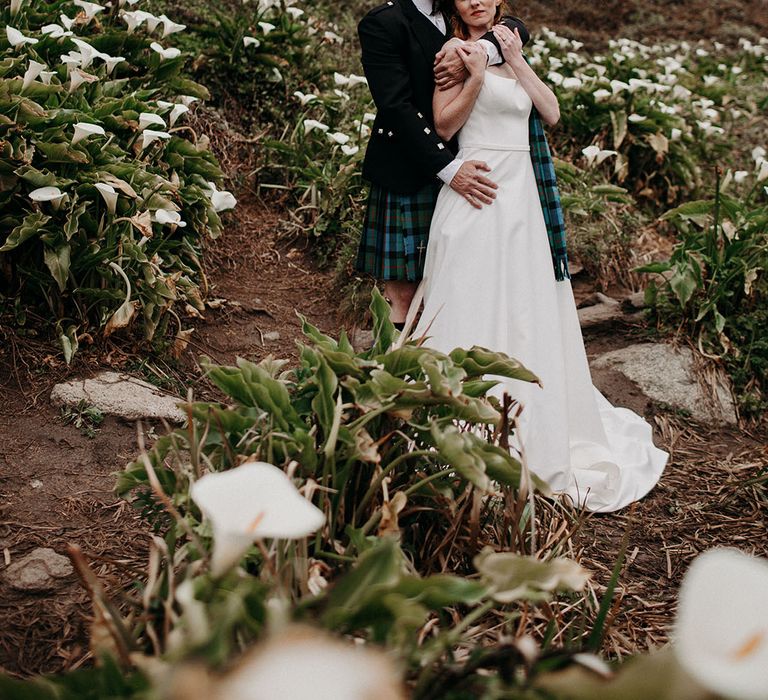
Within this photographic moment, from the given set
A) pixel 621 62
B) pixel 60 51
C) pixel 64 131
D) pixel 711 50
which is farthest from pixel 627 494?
pixel 711 50

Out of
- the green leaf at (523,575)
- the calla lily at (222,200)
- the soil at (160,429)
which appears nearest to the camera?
the green leaf at (523,575)

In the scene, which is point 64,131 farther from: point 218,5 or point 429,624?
point 218,5

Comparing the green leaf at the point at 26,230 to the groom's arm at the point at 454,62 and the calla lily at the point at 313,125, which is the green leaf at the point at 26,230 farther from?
the calla lily at the point at 313,125

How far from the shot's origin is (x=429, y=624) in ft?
4.89

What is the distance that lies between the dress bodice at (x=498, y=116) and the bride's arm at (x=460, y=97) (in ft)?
0.14

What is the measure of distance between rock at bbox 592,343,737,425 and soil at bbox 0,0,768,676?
2.4 inches

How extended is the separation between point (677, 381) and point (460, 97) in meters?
1.71

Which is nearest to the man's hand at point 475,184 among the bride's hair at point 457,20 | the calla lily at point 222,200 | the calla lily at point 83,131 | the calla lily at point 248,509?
the bride's hair at point 457,20

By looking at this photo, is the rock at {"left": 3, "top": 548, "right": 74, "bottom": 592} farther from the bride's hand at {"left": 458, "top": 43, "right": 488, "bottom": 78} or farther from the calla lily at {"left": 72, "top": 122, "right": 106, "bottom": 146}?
the bride's hand at {"left": 458, "top": 43, "right": 488, "bottom": 78}

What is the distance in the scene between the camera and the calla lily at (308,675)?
0.58 m

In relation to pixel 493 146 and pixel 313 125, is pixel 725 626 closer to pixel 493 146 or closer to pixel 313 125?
pixel 493 146

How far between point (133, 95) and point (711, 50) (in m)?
7.38

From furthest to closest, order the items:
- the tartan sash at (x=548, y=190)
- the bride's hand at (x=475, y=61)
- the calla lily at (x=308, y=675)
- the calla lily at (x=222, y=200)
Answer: the calla lily at (x=222, y=200) → the tartan sash at (x=548, y=190) → the bride's hand at (x=475, y=61) → the calla lily at (x=308, y=675)

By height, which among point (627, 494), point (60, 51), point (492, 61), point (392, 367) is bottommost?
point (627, 494)
